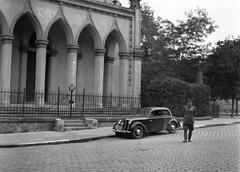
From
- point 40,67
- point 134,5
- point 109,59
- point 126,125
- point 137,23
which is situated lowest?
point 126,125

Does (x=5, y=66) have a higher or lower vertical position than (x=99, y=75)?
higher

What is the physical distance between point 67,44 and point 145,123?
827 cm

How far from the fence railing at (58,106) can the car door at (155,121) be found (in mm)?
3541

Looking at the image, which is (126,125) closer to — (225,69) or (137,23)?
(137,23)

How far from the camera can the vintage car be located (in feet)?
44.9

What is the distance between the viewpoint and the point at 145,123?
14.2m

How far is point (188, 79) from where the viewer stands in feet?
103

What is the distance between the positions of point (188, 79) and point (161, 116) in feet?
57.4

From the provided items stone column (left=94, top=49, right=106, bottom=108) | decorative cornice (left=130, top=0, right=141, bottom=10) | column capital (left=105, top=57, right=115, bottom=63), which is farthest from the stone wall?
decorative cornice (left=130, top=0, right=141, bottom=10)

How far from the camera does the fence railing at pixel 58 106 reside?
15383 mm

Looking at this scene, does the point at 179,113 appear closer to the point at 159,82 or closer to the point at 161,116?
the point at 159,82

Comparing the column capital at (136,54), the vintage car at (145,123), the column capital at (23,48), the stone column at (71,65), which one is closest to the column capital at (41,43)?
the stone column at (71,65)

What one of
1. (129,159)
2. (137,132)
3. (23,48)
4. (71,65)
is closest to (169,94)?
(71,65)

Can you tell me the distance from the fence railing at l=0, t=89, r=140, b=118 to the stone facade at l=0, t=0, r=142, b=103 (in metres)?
0.78
